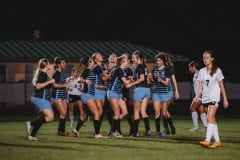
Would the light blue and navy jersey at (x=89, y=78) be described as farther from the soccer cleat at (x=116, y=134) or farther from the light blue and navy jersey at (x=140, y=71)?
the soccer cleat at (x=116, y=134)

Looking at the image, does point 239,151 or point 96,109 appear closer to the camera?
point 239,151

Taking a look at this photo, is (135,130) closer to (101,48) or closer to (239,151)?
(239,151)

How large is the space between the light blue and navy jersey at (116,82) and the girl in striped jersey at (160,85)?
1.13m

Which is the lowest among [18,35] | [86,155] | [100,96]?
[86,155]

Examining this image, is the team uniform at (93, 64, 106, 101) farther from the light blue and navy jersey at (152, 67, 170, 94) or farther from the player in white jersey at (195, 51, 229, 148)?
the player in white jersey at (195, 51, 229, 148)

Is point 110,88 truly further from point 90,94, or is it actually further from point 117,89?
point 90,94

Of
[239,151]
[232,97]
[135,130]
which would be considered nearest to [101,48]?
[232,97]

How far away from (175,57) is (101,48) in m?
5.55

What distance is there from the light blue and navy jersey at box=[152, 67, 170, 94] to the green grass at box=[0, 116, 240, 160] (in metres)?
1.31

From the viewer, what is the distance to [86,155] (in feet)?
50.6

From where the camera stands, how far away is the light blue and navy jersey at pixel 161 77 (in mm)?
20344

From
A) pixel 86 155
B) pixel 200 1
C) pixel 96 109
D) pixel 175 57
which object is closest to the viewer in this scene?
pixel 86 155

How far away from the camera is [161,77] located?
20.4 meters

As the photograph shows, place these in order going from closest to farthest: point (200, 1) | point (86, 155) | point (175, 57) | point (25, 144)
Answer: point (86, 155) → point (25, 144) → point (175, 57) → point (200, 1)
